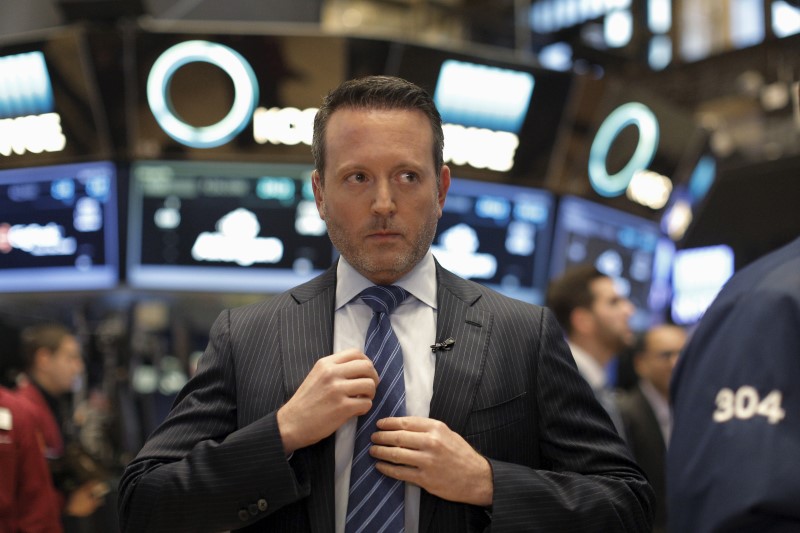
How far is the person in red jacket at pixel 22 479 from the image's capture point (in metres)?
3.29

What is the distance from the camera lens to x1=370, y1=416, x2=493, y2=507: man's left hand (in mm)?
1592

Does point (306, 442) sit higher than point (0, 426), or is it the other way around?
point (306, 442)

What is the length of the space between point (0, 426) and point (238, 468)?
2053 mm

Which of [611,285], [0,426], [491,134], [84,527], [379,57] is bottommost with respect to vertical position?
[84,527]

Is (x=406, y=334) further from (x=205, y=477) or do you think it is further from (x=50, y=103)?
(x=50, y=103)

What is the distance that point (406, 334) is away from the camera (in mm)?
1825

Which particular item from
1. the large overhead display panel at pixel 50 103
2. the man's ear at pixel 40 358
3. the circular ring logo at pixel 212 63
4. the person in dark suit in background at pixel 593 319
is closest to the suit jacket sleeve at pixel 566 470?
the person in dark suit in background at pixel 593 319

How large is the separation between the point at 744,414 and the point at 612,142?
4.13 meters

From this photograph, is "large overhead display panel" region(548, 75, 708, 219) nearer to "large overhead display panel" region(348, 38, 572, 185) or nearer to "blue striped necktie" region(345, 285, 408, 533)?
"large overhead display panel" region(348, 38, 572, 185)

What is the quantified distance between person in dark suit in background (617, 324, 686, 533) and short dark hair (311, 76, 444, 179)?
238 cm

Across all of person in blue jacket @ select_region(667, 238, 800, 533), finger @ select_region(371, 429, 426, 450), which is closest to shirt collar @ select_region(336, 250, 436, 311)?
finger @ select_region(371, 429, 426, 450)

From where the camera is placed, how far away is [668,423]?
5.15 metres

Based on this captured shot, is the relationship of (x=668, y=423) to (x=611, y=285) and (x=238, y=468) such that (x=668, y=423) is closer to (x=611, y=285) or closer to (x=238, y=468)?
(x=611, y=285)

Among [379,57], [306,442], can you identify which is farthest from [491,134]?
[306,442]
